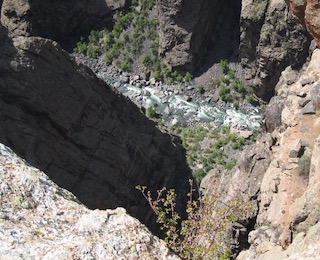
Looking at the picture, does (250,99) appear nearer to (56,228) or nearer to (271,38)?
(271,38)

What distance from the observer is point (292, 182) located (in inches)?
745

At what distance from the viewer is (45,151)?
28547 millimetres

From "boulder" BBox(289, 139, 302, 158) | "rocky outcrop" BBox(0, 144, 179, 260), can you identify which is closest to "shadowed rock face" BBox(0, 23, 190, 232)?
"boulder" BBox(289, 139, 302, 158)

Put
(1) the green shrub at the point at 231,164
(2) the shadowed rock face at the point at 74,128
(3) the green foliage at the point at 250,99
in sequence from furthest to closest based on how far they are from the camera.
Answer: (3) the green foliage at the point at 250,99, (1) the green shrub at the point at 231,164, (2) the shadowed rock face at the point at 74,128

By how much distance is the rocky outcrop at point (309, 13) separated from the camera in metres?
16.3

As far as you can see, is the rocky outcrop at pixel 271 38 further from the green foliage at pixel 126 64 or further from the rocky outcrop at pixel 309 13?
the rocky outcrop at pixel 309 13

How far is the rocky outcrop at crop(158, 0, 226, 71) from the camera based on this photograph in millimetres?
46844

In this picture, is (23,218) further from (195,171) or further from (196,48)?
(196,48)

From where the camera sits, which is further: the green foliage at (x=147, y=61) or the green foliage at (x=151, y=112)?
the green foliage at (x=147, y=61)

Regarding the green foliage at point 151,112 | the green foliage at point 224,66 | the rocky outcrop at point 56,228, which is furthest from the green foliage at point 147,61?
the rocky outcrop at point 56,228

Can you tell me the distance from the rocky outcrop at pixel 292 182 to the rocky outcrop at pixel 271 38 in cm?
1765

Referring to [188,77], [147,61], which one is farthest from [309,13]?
[147,61]

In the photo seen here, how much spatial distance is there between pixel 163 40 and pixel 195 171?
15415 millimetres

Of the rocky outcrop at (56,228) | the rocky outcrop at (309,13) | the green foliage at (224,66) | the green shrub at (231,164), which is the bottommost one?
the rocky outcrop at (56,228)
